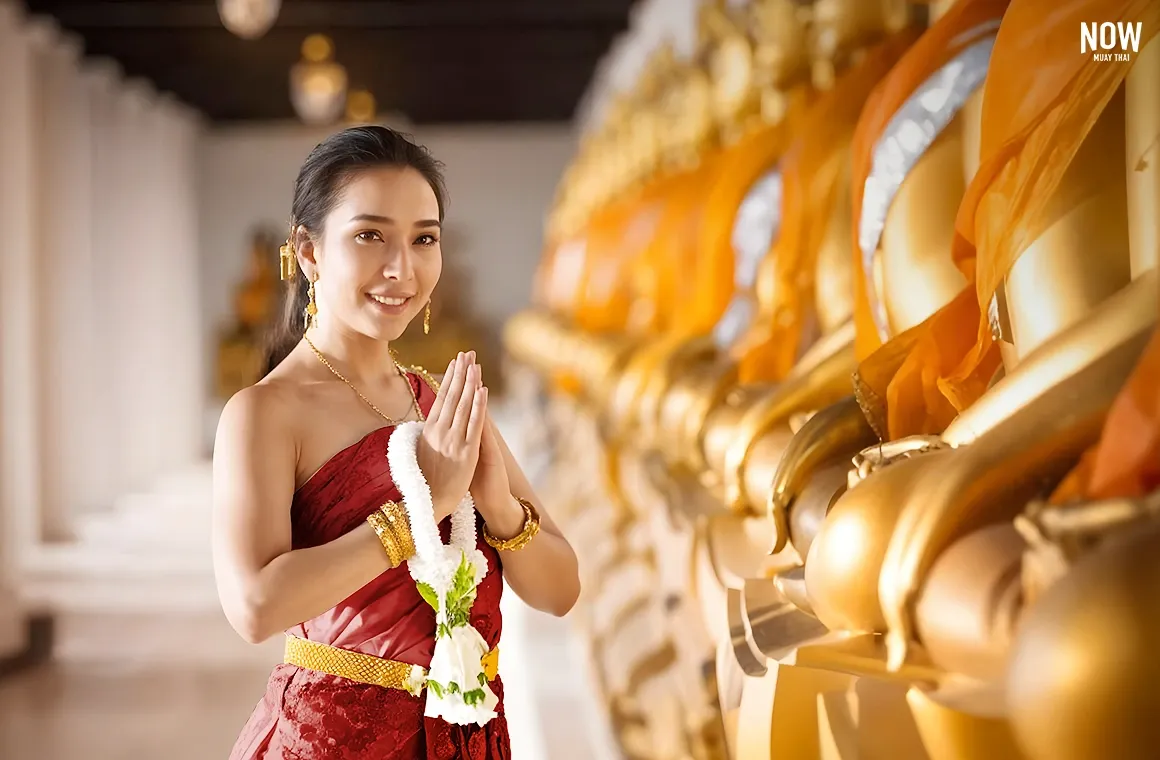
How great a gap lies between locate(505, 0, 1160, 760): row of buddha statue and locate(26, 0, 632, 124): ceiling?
3.40 m

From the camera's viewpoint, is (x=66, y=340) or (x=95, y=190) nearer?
(x=66, y=340)

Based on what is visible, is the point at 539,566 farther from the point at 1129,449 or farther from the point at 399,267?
the point at 1129,449

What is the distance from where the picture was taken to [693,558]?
60.2 inches

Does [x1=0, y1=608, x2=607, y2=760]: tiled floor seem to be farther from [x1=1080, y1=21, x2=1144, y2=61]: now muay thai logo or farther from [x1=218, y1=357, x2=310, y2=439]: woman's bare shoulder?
[x1=1080, y1=21, x2=1144, y2=61]: now muay thai logo

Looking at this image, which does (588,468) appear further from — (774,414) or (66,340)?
(66,340)

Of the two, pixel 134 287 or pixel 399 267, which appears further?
pixel 134 287

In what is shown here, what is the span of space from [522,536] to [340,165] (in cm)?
27

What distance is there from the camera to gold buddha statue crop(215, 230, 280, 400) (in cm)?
882

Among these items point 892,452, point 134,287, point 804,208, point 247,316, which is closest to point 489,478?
point 892,452

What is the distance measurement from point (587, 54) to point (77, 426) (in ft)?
9.79

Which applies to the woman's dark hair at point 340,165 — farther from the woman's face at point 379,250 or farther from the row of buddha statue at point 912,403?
the row of buddha statue at point 912,403

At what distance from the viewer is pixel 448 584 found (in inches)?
32.9

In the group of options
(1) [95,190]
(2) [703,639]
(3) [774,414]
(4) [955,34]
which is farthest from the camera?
(1) [95,190]

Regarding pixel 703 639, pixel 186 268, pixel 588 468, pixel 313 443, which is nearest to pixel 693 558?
pixel 703 639
